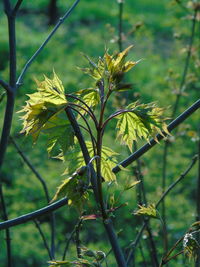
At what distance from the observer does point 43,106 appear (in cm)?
98

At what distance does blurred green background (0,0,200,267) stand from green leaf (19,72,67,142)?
8 centimetres

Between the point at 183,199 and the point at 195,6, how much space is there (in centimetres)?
225

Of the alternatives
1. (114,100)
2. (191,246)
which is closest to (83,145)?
(191,246)

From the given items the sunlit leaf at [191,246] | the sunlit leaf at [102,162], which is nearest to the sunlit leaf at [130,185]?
the sunlit leaf at [102,162]

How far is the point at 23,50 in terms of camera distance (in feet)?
26.3

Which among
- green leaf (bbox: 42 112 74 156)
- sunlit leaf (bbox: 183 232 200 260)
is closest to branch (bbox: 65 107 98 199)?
green leaf (bbox: 42 112 74 156)

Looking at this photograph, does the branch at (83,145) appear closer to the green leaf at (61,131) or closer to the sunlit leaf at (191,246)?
the green leaf at (61,131)

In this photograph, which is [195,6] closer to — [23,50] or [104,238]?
[104,238]

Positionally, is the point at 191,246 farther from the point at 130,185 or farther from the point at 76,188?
the point at 76,188

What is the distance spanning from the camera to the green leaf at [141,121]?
1.05 meters

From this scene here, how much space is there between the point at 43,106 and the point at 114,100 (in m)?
2.02

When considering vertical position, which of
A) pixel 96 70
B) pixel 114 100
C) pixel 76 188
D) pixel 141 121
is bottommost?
pixel 76 188

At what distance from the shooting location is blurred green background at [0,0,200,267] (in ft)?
12.8

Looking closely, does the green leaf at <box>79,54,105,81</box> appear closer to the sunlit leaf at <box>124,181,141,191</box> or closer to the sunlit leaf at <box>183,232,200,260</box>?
the sunlit leaf at <box>124,181,141,191</box>
